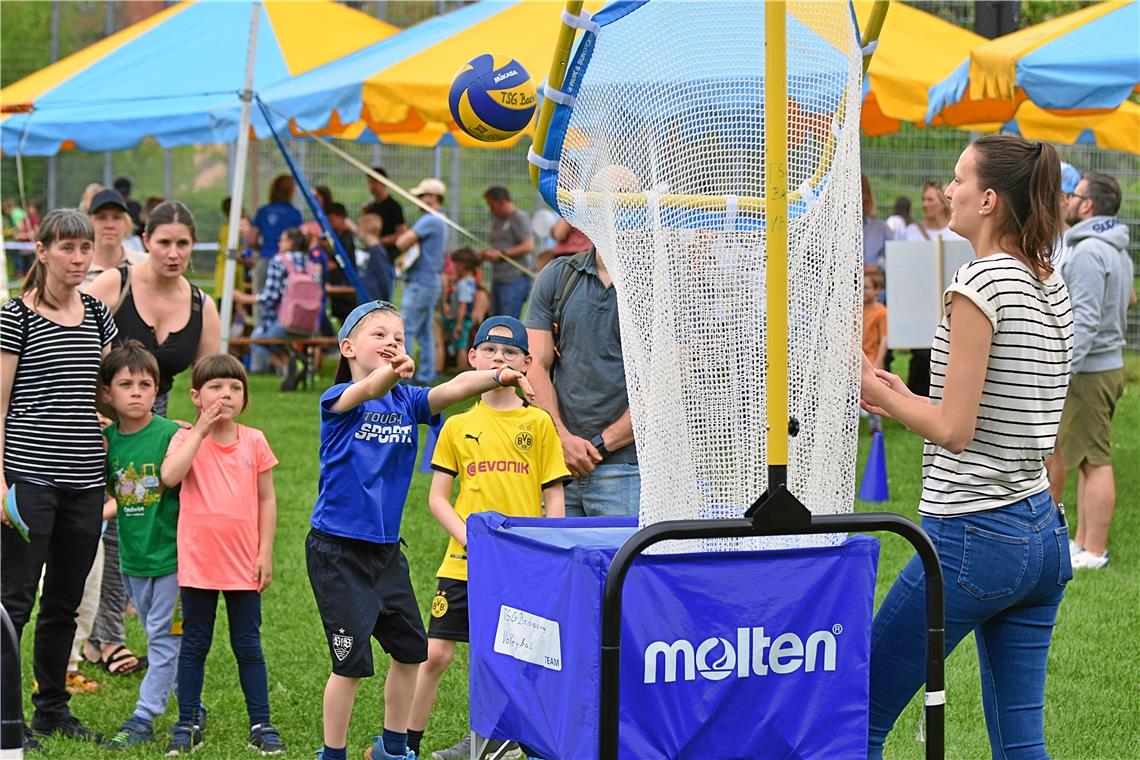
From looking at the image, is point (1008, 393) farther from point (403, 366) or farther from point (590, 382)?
point (590, 382)

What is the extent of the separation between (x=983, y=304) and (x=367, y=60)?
10.5m

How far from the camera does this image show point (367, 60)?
1327cm

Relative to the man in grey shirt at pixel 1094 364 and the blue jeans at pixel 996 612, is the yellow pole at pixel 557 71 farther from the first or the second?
the man in grey shirt at pixel 1094 364

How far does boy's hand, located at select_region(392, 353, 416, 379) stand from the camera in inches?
Result: 166

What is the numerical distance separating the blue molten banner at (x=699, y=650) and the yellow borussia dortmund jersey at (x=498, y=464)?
1.56 meters

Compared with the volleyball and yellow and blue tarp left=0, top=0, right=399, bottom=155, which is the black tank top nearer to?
the volleyball

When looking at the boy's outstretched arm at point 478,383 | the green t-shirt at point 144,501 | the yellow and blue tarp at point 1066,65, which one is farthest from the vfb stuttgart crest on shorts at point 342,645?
the yellow and blue tarp at point 1066,65

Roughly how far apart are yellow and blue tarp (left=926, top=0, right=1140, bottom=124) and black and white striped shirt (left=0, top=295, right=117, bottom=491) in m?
6.66

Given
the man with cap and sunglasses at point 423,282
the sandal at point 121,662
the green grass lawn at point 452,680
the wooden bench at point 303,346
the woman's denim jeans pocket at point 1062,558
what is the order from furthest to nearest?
1. the wooden bench at point 303,346
2. the man with cap and sunglasses at point 423,282
3. the sandal at point 121,662
4. the green grass lawn at point 452,680
5. the woman's denim jeans pocket at point 1062,558

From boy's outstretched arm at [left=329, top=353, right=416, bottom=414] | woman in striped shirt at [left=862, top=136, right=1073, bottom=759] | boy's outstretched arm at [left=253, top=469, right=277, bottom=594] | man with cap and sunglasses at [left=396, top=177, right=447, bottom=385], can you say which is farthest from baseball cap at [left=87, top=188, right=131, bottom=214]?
man with cap and sunglasses at [left=396, top=177, right=447, bottom=385]

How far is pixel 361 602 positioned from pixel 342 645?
0.49 feet

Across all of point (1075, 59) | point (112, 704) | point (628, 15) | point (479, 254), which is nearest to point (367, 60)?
point (479, 254)

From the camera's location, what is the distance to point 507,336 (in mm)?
5059

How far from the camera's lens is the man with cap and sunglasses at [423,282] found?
613 inches
